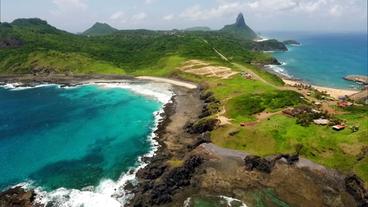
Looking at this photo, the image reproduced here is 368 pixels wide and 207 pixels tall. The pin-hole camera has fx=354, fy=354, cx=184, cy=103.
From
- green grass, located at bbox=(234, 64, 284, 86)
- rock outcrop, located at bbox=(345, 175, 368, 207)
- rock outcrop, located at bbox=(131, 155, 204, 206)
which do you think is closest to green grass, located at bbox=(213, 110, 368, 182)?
rock outcrop, located at bbox=(345, 175, 368, 207)

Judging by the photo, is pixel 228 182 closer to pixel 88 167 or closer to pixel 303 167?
pixel 303 167

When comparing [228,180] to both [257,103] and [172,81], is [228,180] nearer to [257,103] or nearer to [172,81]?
[257,103]

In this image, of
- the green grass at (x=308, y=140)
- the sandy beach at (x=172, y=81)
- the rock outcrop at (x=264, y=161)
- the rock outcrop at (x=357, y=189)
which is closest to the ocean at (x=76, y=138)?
the sandy beach at (x=172, y=81)

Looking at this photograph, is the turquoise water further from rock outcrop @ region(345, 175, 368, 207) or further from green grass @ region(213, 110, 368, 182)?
rock outcrop @ region(345, 175, 368, 207)

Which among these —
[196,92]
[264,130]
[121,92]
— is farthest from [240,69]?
[264,130]

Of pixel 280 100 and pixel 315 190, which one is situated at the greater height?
pixel 280 100

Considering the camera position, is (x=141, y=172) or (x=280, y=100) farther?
(x=280, y=100)
